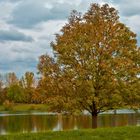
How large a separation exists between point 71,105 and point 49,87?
8.00ft

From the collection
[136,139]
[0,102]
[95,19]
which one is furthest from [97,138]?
[0,102]

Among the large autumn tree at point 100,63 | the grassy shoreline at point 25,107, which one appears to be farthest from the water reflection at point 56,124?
the grassy shoreline at point 25,107

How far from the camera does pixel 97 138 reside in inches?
720

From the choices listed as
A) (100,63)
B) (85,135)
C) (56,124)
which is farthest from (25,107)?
(85,135)

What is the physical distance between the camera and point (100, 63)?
27938 millimetres

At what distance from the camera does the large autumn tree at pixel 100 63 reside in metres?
27.6

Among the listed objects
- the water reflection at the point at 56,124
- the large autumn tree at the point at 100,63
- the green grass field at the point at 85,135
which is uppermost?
the large autumn tree at the point at 100,63

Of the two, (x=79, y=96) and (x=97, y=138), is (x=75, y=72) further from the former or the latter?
(x=97, y=138)

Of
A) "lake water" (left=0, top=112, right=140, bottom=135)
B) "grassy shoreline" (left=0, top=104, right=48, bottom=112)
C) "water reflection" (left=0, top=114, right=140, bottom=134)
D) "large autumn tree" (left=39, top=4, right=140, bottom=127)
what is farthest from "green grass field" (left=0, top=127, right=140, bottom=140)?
"grassy shoreline" (left=0, top=104, right=48, bottom=112)

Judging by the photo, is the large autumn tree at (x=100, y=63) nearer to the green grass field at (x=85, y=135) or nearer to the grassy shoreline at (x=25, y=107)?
the green grass field at (x=85, y=135)

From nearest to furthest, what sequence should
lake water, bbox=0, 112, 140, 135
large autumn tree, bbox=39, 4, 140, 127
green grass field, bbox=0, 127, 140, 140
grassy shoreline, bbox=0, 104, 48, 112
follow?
1. green grass field, bbox=0, 127, 140, 140
2. large autumn tree, bbox=39, 4, 140, 127
3. lake water, bbox=0, 112, 140, 135
4. grassy shoreline, bbox=0, 104, 48, 112

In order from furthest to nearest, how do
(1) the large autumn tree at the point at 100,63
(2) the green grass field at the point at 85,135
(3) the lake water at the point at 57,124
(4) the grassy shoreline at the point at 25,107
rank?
(4) the grassy shoreline at the point at 25,107, (3) the lake water at the point at 57,124, (1) the large autumn tree at the point at 100,63, (2) the green grass field at the point at 85,135

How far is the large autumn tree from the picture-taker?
90.5 feet

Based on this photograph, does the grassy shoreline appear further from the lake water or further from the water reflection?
the water reflection
